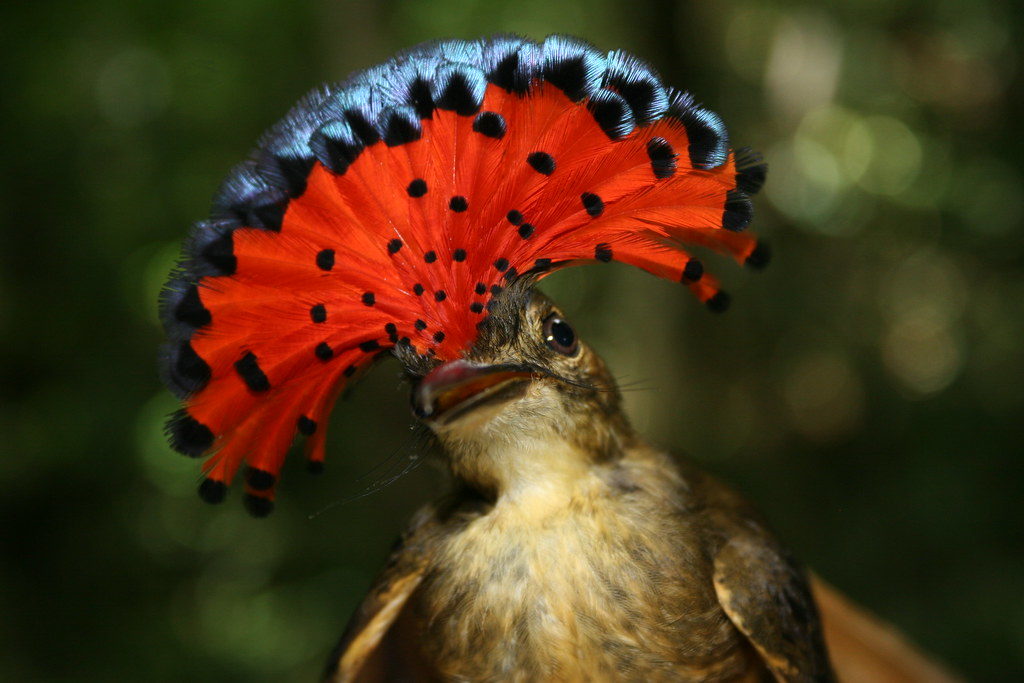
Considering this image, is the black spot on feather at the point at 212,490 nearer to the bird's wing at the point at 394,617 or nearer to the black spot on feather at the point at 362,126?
the bird's wing at the point at 394,617

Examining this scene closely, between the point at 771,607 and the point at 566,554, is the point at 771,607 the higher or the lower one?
the lower one

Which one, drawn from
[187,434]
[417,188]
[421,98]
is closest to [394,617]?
[187,434]

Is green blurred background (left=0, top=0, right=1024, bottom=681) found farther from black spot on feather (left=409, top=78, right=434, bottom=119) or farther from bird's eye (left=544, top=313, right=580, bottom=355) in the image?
black spot on feather (left=409, top=78, right=434, bottom=119)

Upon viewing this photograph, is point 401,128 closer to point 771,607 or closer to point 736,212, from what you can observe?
point 736,212

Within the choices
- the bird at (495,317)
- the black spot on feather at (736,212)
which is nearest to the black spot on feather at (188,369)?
the bird at (495,317)

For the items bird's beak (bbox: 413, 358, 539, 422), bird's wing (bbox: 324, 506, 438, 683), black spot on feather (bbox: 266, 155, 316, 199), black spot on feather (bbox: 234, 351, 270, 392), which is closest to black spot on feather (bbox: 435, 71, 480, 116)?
black spot on feather (bbox: 266, 155, 316, 199)

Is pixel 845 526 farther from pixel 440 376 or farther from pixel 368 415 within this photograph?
pixel 440 376
